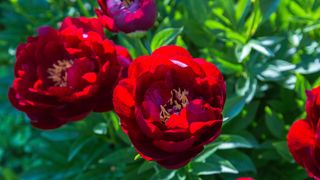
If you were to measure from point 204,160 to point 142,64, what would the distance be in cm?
29

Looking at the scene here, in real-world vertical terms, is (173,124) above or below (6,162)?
above

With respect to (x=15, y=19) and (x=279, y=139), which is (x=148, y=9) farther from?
(x=15, y=19)

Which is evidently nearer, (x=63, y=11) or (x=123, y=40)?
(x=123, y=40)

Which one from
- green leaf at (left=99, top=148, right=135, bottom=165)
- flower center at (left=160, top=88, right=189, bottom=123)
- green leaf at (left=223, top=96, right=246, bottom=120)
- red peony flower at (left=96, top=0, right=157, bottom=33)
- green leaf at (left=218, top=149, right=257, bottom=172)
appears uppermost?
red peony flower at (left=96, top=0, right=157, bottom=33)

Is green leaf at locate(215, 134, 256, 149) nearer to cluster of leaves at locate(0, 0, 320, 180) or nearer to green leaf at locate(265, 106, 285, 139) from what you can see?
cluster of leaves at locate(0, 0, 320, 180)

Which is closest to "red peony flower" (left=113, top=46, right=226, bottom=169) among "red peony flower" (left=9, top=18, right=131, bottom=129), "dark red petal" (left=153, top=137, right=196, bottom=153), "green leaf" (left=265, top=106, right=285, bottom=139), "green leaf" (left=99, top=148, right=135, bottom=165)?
"dark red petal" (left=153, top=137, right=196, bottom=153)

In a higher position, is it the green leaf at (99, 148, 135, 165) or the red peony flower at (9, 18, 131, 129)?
the red peony flower at (9, 18, 131, 129)

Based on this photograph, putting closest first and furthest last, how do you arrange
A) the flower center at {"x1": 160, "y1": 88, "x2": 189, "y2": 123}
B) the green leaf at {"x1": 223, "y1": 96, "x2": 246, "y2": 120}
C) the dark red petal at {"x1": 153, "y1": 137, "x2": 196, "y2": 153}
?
the dark red petal at {"x1": 153, "y1": 137, "x2": 196, "y2": 153}
the flower center at {"x1": 160, "y1": 88, "x2": 189, "y2": 123}
the green leaf at {"x1": 223, "y1": 96, "x2": 246, "y2": 120}

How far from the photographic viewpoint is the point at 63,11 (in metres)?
1.57

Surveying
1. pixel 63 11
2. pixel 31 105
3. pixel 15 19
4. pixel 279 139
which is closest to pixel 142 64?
pixel 31 105

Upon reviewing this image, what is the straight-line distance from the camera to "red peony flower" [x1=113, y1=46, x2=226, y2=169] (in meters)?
0.80

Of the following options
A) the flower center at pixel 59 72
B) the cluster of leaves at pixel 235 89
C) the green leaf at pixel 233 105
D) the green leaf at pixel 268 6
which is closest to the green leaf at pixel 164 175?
the cluster of leaves at pixel 235 89

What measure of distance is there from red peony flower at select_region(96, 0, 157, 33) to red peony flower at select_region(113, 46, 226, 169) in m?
0.13

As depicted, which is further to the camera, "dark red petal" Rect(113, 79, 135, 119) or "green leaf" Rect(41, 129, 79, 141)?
"green leaf" Rect(41, 129, 79, 141)
